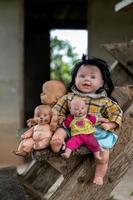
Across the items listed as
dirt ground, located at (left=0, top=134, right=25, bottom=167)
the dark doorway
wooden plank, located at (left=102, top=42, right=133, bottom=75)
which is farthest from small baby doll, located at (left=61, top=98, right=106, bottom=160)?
the dark doorway

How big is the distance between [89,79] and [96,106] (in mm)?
110

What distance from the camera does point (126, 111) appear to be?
7.06 feet

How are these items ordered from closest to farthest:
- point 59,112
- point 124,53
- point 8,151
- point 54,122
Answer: point 54,122 < point 59,112 < point 124,53 < point 8,151

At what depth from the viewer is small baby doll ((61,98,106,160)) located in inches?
75.5

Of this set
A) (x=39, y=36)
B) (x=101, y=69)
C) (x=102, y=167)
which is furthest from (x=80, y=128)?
(x=39, y=36)

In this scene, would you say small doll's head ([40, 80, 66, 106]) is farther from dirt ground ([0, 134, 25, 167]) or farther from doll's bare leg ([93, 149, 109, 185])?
dirt ground ([0, 134, 25, 167])

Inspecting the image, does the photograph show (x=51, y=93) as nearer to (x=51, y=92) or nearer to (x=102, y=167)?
(x=51, y=92)

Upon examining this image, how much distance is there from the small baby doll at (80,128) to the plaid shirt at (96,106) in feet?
0.11

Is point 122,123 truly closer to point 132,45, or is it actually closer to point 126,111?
point 126,111

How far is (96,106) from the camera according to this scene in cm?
207

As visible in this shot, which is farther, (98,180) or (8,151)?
(8,151)

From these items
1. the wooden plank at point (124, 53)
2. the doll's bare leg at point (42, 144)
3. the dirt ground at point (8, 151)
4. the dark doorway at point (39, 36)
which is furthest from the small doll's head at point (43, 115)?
the dark doorway at point (39, 36)

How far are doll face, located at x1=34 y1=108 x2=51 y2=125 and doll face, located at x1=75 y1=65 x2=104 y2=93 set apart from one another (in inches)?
7.3

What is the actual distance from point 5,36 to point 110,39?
56.5 inches
